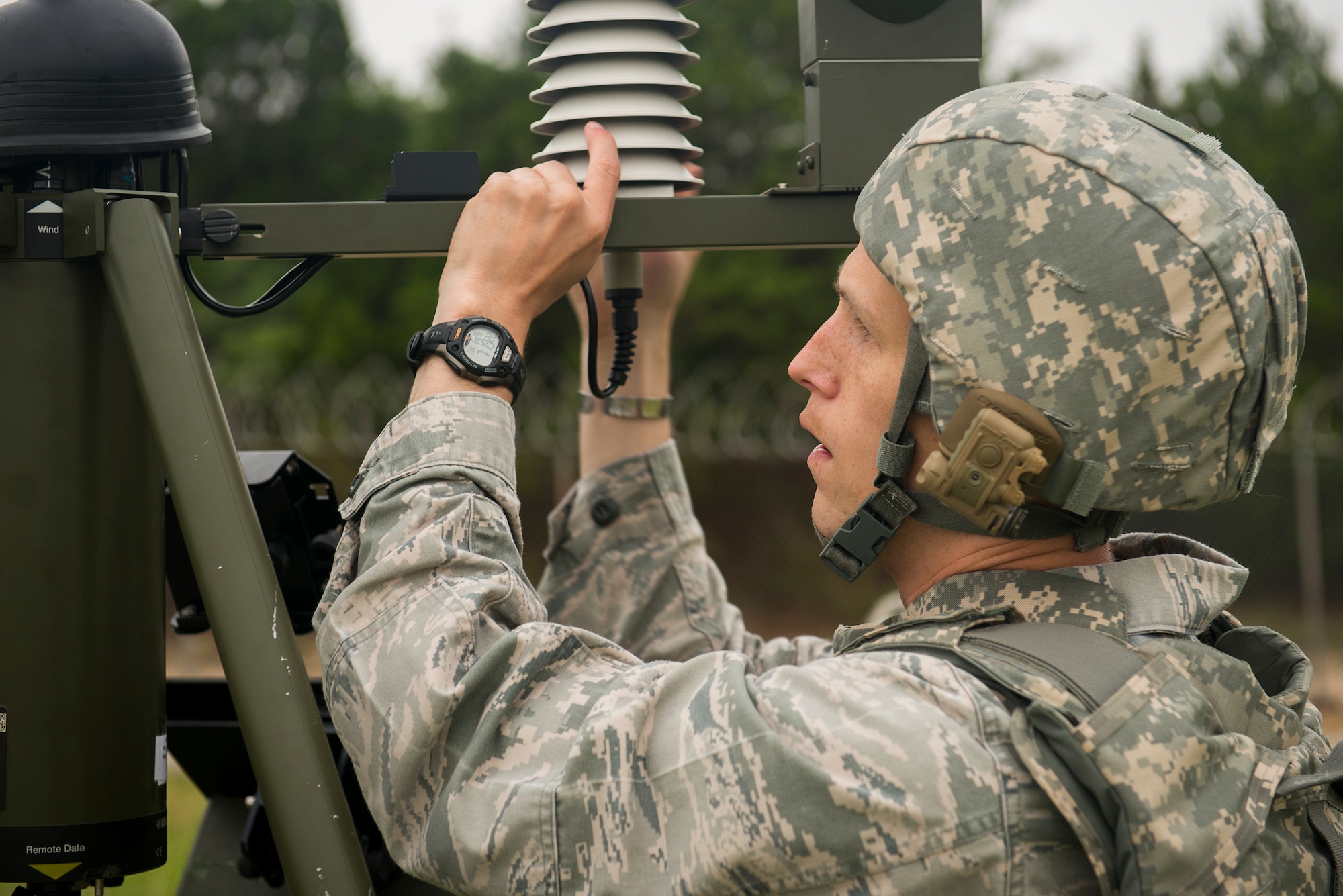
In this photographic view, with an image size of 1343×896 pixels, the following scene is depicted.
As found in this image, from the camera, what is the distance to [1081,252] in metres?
1.41

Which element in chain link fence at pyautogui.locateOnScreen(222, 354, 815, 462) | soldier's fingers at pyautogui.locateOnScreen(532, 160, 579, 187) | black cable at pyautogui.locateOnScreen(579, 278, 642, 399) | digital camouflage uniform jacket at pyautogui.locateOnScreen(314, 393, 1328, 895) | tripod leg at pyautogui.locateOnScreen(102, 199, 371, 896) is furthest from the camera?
chain link fence at pyautogui.locateOnScreen(222, 354, 815, 462)

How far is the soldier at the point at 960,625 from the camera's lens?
132 centimetres

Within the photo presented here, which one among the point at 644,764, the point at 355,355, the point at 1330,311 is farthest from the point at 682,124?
the point at 1330,311

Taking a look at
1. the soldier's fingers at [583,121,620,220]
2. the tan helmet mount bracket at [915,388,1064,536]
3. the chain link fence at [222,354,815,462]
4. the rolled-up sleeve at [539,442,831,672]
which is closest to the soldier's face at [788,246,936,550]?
the tan helmet mount bracket at [915,388,1064,536]

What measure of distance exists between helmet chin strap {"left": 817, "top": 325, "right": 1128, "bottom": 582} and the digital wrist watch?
478mm

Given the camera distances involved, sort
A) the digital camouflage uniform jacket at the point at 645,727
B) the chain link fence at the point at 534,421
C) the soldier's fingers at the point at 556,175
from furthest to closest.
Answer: the chain link fence at the point at 534,421 → the soldier's fingers at the point at 556,175 → the digital camouflage uniform jacket at the point at 645,727

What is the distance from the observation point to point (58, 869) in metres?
1.67

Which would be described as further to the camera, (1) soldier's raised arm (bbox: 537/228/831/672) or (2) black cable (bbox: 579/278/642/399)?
(1) soldier's raised arm (bbox: 537/228/831/672)

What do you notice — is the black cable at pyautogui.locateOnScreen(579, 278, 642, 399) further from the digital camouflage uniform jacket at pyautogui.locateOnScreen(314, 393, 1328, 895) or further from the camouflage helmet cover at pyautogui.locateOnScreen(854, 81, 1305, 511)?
the camouflage helmet cover at pyautogui.locateOnScreen(854, 81, 1305, 511)

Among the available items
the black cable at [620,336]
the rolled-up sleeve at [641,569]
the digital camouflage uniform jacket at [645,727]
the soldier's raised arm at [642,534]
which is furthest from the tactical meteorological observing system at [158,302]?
the rolled-up sleeve at [641,569]

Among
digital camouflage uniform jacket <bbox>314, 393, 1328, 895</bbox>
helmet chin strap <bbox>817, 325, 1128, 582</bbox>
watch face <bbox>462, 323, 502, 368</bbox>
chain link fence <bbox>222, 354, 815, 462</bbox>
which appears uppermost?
watch face <bbox>462, 323, 502, 368</bbox>

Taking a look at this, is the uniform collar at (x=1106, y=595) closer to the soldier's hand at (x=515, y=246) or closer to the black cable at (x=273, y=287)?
the soldier's hand at (x=515, y=246)

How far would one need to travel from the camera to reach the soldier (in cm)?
132

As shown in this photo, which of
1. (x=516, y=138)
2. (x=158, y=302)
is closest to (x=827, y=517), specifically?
(x=158, y=302)
